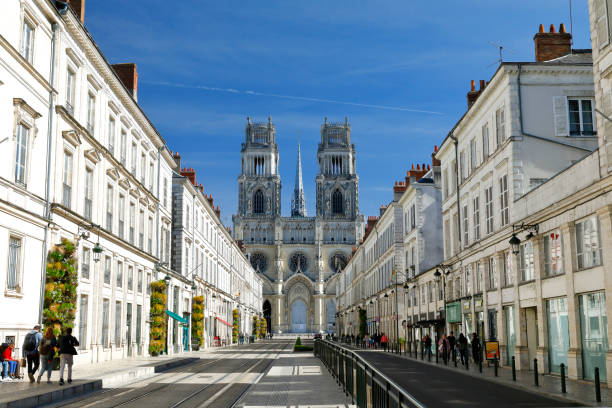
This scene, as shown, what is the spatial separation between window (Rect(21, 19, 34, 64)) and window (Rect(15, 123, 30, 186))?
238cm

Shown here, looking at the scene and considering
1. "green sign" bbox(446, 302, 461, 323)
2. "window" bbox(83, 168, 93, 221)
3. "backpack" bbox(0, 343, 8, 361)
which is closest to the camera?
"backpack" bbox(0, 343, 8, 361)

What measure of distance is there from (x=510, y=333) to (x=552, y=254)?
5.77 metres

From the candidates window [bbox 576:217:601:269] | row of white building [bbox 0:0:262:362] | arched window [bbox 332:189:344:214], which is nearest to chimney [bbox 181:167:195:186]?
row of white building [bbox 0:0:262:362]

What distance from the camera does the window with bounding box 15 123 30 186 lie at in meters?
20.5

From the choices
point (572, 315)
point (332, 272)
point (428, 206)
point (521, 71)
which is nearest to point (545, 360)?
point (572, 315)

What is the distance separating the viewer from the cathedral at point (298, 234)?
472ft

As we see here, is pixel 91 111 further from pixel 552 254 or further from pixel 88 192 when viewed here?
pixel 552 254

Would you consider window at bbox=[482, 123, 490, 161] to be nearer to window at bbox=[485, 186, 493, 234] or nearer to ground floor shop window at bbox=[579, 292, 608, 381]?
window at bbox=[485, 186, 493, 234]

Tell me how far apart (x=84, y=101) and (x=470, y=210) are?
18.9m

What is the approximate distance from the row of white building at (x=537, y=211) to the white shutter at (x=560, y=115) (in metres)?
0.04

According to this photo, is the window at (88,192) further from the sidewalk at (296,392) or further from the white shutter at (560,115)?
the white shutter at (560,115)

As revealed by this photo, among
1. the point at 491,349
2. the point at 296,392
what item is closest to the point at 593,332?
the point at 491,349

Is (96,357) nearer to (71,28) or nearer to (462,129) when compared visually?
(71,28)

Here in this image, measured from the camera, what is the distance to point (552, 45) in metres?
28.0
